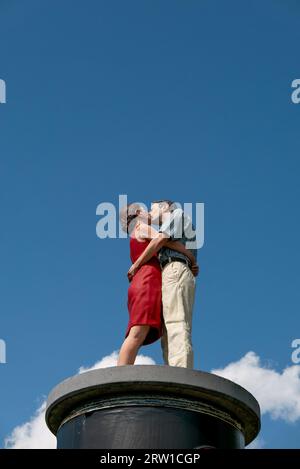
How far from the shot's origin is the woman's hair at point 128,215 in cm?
765

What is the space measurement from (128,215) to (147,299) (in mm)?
1066

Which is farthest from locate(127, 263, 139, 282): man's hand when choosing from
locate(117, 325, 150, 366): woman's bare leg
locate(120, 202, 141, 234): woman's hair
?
locate(117, 325, 150, 366): woman's bare leg

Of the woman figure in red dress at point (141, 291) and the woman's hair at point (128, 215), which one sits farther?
the woman's hair at point (128, 215)

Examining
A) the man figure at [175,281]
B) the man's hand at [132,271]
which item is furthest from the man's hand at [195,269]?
the man's hand at [132,271]

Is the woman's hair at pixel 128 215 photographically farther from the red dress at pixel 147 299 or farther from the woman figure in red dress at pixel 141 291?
the red dress at pixel 147 299

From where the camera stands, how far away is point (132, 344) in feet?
22.4

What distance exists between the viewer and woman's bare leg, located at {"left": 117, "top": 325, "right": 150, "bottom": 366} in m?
6.80

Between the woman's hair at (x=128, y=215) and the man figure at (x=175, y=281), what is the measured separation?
19 cm

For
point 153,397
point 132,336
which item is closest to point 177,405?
point 153,397

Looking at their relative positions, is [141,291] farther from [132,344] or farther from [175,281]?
[132,344]

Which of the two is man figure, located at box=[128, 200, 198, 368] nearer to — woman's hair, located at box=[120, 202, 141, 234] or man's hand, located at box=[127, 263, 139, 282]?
man's hand, located at box=[127, 263, 139, 282]
